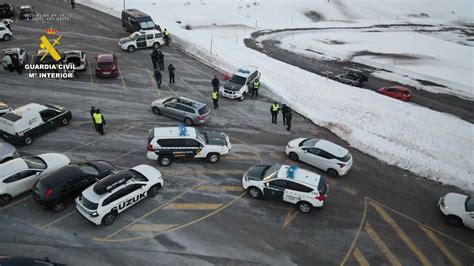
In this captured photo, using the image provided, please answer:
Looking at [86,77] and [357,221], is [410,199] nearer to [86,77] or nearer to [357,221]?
[357,221]

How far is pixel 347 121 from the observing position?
88.9ft

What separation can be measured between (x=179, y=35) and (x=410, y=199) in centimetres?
3332

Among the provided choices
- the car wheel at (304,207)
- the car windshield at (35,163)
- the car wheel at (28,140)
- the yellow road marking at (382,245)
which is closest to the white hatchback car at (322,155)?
the car wheel at (304,207)

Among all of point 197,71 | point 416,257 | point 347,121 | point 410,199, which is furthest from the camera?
point 197,71

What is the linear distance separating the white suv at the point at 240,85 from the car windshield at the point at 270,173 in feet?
36.8

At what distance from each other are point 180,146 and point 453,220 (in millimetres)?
13321

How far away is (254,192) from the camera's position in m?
17.6

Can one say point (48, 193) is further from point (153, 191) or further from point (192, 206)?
point (192, 206)

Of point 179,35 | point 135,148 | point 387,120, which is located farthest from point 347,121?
point 179,35

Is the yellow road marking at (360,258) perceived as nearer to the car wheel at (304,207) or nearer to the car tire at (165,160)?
the car wheel at (304,207)

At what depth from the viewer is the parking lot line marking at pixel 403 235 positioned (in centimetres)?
1501

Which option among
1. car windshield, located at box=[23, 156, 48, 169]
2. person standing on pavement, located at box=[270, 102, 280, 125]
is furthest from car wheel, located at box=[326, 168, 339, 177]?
car windshield, located at box=[23, 156, 48, 169]

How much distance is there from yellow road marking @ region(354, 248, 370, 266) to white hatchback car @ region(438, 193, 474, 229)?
507cm

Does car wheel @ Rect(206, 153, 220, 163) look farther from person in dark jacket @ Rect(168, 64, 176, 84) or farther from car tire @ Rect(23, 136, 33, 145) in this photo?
person in dark jacket @ Rect(168, 64, 176, 84)
